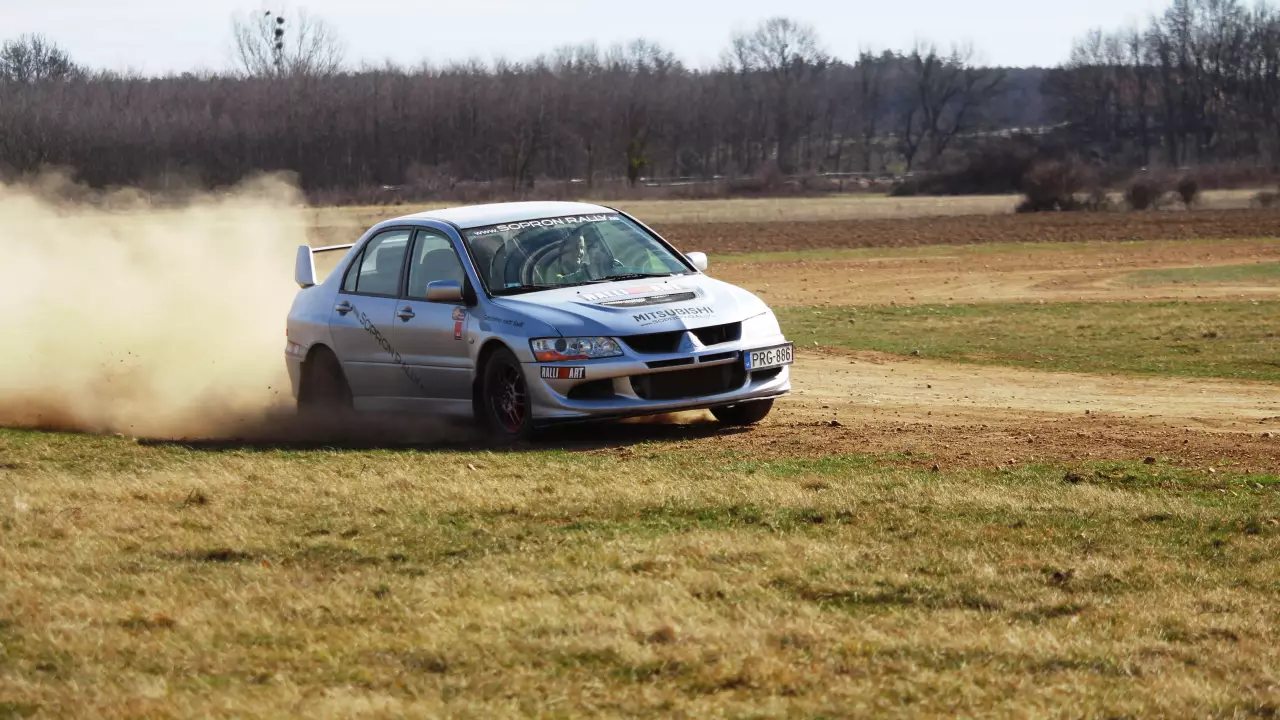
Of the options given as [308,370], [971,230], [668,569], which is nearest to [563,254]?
[308,370]

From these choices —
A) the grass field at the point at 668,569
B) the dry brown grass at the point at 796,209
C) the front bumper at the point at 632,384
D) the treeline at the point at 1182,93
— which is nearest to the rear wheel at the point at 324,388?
the grass field at the point at 668,569

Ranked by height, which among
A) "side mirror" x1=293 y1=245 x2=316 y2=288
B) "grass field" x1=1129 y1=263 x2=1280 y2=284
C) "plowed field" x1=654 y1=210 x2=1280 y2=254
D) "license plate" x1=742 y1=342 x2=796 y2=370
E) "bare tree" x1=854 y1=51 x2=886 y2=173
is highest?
"bare tree" x1=854 y1=51 x2=886 y2=173

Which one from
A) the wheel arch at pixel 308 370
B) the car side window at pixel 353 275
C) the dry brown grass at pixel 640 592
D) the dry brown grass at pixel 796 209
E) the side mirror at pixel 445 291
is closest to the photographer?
the dry brown grass at pixel 640 592

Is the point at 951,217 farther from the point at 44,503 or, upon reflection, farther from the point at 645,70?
the point at 645,70

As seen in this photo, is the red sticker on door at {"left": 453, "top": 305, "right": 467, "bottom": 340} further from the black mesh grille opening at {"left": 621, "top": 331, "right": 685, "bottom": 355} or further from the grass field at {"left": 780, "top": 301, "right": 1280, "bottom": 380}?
the grass field at {"left": 780, "top": 301, "right": 1280, "bottom": 380}

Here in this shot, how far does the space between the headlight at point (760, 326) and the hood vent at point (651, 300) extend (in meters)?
0.39

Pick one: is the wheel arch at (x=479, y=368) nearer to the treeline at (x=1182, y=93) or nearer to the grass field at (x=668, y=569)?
the grass field at (x=668, y=569)

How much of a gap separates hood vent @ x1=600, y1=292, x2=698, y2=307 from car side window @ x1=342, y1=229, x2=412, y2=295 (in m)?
1.80

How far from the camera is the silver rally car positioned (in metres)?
10.0

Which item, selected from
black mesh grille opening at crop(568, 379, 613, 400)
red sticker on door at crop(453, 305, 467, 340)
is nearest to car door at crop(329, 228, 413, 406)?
red sticker on door at crop(453, 305, 467, 340)

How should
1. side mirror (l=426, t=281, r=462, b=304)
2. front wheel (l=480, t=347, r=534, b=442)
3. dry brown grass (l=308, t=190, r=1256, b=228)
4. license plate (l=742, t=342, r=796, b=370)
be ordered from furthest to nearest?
1. dry brown grass (l=308, t=190, r=1256, b=228)
2. side mirror (l=426, t=281, r=462, b=304)
3. license plate (l=742, t=342, r=796, b=370)
4. front wheel (l=480, t=347, r=534, b=442)

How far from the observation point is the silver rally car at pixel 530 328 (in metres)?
10.0

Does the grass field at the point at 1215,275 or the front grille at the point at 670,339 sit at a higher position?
the front grille at the point at 670,339

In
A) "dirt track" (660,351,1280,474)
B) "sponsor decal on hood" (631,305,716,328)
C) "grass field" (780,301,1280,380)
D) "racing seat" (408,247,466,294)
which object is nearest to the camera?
"dirt track" (660,351,1280,474)
